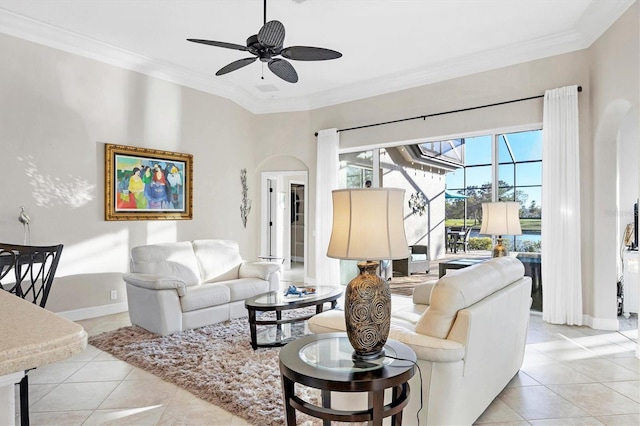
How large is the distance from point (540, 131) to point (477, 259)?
181 centimetres

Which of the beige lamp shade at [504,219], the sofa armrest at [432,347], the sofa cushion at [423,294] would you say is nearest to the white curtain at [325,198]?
the beige lamp shade at [504,219]

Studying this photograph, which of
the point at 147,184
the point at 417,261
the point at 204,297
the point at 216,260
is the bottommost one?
the point at 204,297

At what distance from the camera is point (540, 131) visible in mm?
5082

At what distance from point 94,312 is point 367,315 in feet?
14.6

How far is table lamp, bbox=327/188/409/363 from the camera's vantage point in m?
1.84

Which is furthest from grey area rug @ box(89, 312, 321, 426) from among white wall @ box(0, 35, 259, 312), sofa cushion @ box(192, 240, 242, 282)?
white wall @ box(0, 35, 259, 312)

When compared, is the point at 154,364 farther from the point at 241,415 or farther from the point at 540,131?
the point at 540,131

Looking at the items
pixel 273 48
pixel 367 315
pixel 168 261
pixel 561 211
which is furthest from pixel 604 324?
pixel 168 261

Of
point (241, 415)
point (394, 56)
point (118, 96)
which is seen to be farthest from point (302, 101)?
point (241, 415)

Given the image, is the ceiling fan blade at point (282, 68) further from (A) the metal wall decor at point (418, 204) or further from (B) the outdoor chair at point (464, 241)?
(B) the outdoor chair at point (464, 241)

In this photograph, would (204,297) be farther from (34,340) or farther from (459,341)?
(34,340)

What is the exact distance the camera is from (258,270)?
5227 mm

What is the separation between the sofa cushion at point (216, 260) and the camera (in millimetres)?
5148

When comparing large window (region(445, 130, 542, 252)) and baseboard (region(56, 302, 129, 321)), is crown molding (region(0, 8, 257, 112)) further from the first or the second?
large window (region(445, 130, 542, 252))
